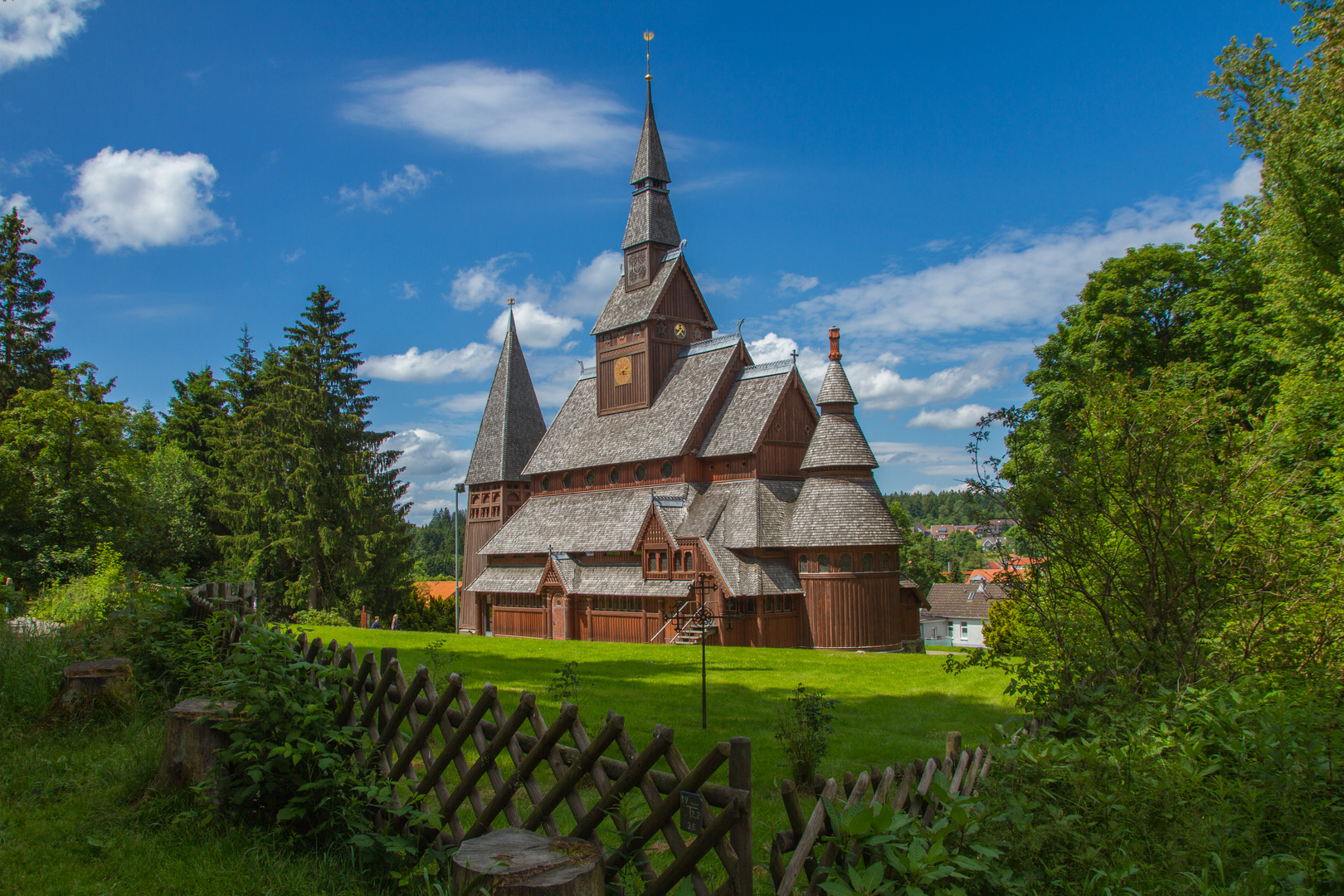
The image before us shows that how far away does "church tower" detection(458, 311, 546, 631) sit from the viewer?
44.7m

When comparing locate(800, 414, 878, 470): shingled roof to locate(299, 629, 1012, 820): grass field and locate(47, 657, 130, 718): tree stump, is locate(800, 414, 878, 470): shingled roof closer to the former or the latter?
locate(299, 629, 1012, 820): grass field

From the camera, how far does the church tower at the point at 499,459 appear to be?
44.7 meters

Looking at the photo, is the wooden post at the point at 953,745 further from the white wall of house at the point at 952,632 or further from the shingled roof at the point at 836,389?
the white wall of house at the point at 952,632

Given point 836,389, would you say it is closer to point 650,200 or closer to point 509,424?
point 650,200

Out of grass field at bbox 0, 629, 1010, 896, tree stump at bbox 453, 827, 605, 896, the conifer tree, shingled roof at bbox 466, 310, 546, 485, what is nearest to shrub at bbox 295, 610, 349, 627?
the conifer tree

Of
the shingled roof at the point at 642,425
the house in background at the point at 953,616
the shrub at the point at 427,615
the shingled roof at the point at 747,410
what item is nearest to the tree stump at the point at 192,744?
the shingled roof at the point at 747,410

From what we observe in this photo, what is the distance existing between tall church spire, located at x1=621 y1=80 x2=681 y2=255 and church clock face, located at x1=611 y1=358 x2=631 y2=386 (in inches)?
229

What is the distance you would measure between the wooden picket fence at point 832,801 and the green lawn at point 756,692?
5.95ft

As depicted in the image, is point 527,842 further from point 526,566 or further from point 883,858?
point 526,566

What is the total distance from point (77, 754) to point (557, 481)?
3421 cm

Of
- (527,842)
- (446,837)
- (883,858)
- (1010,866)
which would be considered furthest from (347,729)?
(1010,866)

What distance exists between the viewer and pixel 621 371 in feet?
132

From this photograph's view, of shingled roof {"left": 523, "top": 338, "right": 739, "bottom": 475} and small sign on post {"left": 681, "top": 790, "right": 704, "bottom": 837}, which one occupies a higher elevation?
shingled roof {"left": 523, "top": 338, "right": 739, "bottom": 475}

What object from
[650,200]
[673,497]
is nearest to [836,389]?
[673,497]
